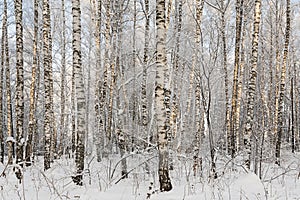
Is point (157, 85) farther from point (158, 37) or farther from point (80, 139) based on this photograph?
point (80, 139)

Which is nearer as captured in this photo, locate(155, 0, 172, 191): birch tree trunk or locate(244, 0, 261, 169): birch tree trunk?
locate(155, 0, 172, 191): birch tree trunk

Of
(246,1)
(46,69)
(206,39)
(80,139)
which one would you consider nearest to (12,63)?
(206,39)

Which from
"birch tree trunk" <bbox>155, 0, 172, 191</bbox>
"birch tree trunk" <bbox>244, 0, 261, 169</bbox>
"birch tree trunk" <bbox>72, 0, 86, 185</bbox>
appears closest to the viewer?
"birch tree trunk" <bbox>155, 0, 172, 191</bbox>

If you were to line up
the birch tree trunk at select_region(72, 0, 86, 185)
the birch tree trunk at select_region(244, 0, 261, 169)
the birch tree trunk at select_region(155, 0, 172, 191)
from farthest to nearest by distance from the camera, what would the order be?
the birch tree trunk at select_region(244, 0, 261, 169)
the birch tree trunk at select_region(72, 0, 86, 185)
the birch tree trunk at select_region(155, 0, 172, 191)

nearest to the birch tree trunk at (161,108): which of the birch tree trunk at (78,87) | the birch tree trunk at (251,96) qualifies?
the birch tree trunk at (78,87)

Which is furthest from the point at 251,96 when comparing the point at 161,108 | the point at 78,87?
the point at 78,87

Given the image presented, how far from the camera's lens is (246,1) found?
53.1 ft

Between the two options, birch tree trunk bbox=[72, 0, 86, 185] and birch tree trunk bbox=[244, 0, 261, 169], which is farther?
birch tree trunk bbox=[244, 0, 261, 169]

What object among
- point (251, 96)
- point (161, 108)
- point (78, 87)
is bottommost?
point (161, 108)

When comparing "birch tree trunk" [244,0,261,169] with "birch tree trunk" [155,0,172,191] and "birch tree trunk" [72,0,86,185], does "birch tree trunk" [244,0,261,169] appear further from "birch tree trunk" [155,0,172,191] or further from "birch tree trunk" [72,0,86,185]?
"birch tree trunk" [72,0,86,185]

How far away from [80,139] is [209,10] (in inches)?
694

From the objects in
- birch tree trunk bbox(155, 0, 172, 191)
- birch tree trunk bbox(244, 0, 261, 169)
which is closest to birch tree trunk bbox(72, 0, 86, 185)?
birch tree trunk bbox(155, 0, 172, 191)

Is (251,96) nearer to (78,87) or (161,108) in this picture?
(161,108)

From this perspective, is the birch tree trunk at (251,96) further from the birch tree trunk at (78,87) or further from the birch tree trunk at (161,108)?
the birch tree trunk at (78,87)
